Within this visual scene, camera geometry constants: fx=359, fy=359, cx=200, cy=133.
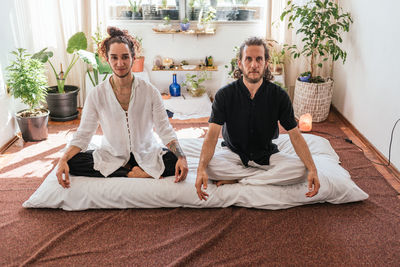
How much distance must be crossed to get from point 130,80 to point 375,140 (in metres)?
2.10

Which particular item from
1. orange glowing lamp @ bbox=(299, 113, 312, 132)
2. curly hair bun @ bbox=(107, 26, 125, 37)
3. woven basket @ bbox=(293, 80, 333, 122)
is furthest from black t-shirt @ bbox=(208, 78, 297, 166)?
woven basket @ bbox=(293, 80, 333, 122)

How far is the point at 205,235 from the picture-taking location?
1.91m

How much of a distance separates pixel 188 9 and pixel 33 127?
223 centimetres

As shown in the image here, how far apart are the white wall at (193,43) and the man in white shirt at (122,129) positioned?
6.97 ft

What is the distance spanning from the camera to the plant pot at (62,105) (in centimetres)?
366

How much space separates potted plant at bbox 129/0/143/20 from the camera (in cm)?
417

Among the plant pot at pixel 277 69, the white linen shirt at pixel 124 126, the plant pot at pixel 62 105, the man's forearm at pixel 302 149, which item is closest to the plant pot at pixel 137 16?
A: the plant pot at pixel 62 105

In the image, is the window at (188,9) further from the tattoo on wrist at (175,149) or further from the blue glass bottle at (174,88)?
the tattoo on wrist at (175,149)

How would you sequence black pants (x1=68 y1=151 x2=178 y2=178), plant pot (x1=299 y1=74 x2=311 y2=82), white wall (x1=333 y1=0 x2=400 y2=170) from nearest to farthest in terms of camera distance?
black pants (x1=68 y1=151 x2=178 y2=178) < white wall (x1=333 y1=0 x2=400 y2=170) < plant pot (x1=299 y1=74 x2=311 y2=82)

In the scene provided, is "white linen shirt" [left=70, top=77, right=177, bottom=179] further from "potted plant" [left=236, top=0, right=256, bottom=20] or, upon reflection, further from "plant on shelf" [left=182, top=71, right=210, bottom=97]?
"potted plant" [left=236, top=0, right=256, bottom=20]

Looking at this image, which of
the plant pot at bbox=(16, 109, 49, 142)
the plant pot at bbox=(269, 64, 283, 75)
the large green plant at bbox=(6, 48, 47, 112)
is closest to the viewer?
the large green plant at bbox=(6, 48, 47, 112)

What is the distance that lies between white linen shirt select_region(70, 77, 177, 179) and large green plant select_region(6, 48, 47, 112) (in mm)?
1163

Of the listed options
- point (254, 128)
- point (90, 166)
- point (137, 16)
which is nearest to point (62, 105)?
point (137, 16)

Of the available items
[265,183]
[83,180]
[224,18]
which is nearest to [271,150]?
[265,183]
